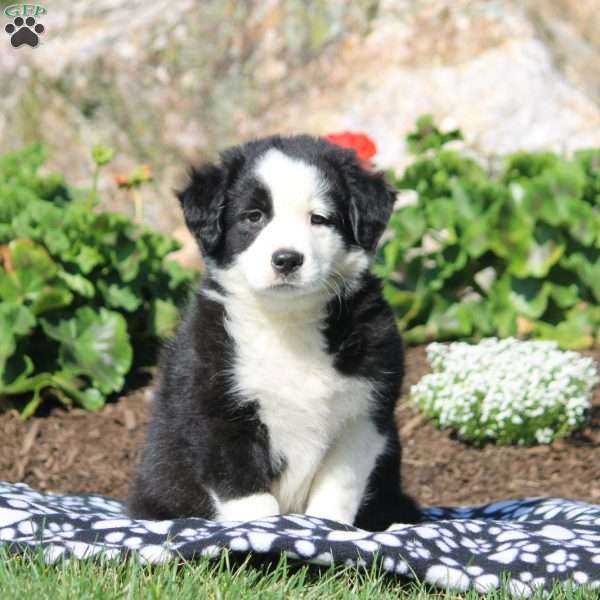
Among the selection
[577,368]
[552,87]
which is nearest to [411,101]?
[552,87]

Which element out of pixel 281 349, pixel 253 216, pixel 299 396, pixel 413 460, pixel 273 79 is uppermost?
pixel 273 79

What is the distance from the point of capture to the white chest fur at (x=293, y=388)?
133 inches

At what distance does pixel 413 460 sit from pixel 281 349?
73.5 inches

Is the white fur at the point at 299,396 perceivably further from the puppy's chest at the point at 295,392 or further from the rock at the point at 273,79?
the rock at the point at 273,79

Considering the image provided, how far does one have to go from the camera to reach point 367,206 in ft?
11.5

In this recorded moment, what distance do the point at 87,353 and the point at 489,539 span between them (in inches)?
104

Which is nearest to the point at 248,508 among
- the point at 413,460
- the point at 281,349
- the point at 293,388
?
the point at 293,388

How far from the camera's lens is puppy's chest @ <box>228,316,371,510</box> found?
3.37m

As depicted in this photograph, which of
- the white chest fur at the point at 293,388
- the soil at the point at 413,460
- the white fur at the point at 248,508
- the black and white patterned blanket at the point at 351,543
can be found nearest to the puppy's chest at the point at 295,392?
the white chest fur at the point at 293,388

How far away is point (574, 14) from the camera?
7945mm

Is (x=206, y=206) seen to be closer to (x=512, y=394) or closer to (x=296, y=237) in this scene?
(x=296, y=237)

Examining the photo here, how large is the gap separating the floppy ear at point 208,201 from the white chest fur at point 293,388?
230 mm

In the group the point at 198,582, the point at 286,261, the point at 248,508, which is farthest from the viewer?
the point at 248,508

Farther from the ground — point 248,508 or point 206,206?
point 206,206
